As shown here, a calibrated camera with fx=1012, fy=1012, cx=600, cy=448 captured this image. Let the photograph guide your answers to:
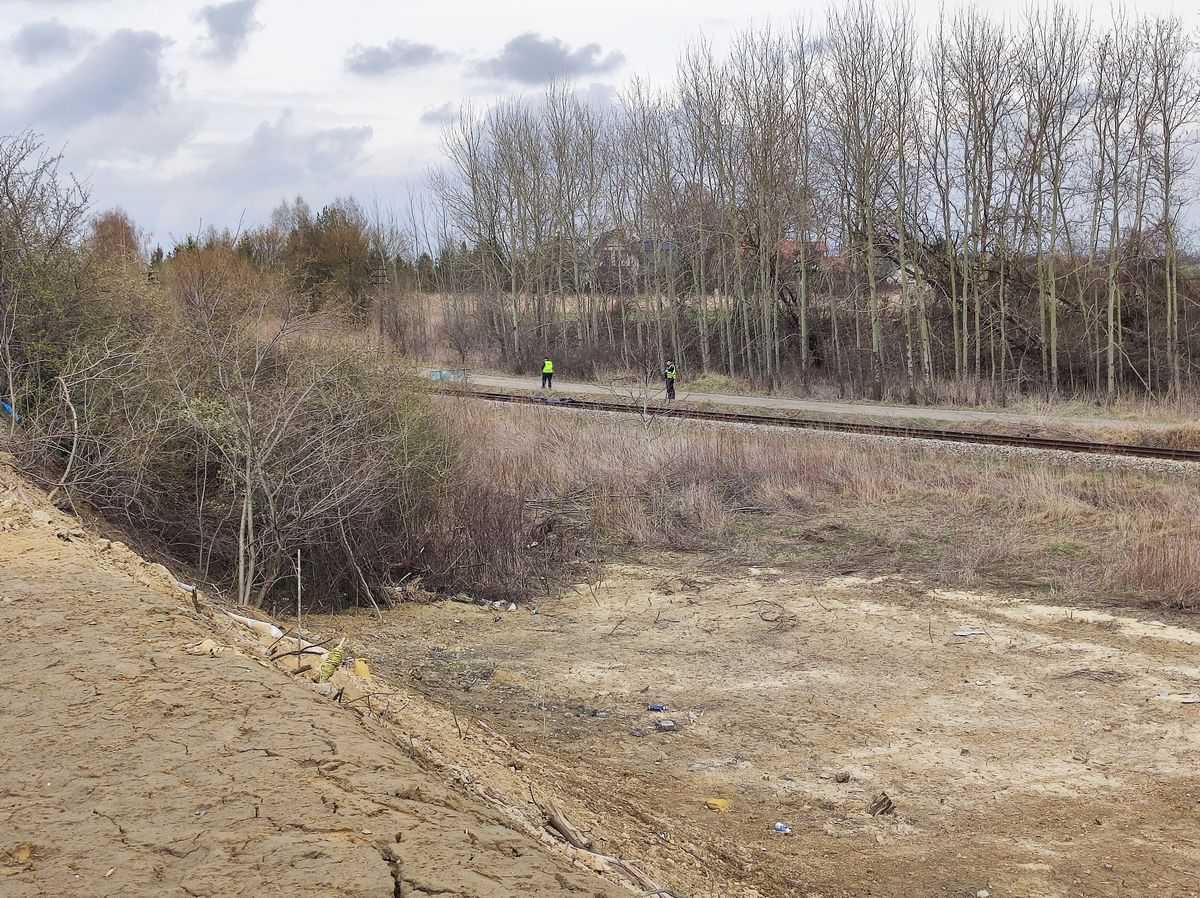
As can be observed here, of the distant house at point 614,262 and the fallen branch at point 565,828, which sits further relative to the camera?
the distant house at point 614,262

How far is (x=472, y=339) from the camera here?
46.9 metres

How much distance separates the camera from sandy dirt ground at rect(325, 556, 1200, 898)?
5.82 metres

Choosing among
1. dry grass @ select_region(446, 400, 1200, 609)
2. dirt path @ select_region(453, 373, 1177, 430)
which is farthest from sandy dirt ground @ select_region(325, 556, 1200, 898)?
dirt path @ select_region(453, 373, 1177, 430)

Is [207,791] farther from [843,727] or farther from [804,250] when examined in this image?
[804,250]

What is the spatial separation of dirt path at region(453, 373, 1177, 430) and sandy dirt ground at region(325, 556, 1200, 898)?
907 cm

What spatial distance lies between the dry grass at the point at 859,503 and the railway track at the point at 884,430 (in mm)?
1313

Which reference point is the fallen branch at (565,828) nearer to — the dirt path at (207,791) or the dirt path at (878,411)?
the dirt path at (207,791)

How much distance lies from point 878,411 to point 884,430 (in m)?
4.70

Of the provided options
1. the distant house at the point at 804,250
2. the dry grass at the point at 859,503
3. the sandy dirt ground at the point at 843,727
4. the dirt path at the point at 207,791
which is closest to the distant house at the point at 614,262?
the distant house at the point at 804,250

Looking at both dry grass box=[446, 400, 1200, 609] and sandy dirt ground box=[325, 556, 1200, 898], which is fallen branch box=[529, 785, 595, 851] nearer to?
sandy dirt ground box=[325, 556, 1200, 898]

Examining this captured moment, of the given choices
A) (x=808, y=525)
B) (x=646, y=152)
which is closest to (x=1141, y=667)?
(x=808, y=525)

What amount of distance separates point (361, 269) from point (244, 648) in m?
49.5

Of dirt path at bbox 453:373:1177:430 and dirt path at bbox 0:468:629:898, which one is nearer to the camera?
dirt path at bbox 0:468:629:898

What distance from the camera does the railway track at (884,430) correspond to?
1742 cm
